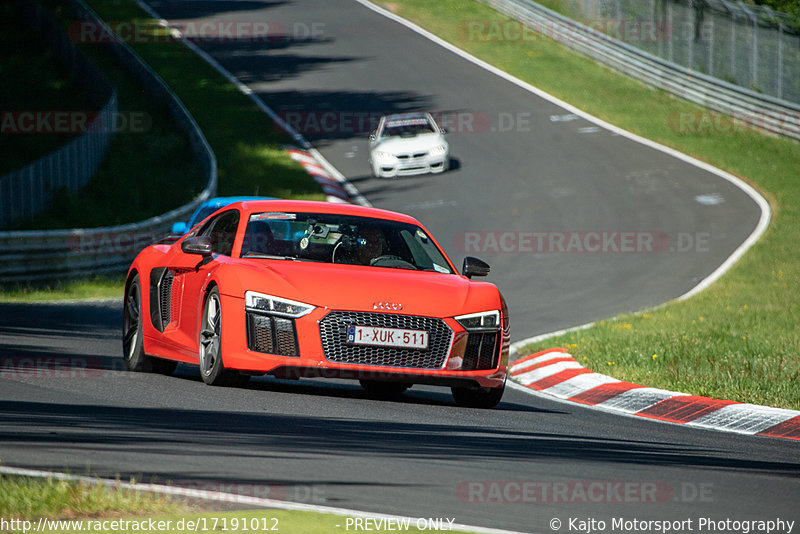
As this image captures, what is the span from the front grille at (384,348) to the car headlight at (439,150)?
2388 cm

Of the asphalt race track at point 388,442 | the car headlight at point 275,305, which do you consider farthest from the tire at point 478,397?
the car headlight at point 275,305

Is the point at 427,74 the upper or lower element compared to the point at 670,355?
lower

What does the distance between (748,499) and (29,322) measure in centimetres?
1012

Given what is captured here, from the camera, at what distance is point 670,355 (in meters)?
14.0

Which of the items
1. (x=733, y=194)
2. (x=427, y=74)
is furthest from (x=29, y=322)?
(x=427, y=74)

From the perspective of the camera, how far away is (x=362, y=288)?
930 centimetres

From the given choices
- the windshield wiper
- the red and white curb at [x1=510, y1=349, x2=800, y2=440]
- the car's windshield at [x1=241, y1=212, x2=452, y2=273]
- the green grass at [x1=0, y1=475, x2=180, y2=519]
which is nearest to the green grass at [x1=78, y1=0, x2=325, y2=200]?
the red and white curb at [x1=510, y1=349, x2=800, y2=440]

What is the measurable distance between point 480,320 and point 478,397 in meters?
0.77

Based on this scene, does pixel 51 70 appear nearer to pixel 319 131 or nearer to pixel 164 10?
pixel 319 131

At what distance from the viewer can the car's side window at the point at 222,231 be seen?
405 inches

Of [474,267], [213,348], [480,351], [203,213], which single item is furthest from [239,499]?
[203,213]

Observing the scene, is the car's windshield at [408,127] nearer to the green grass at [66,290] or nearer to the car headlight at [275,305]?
the green grass at [66,290]

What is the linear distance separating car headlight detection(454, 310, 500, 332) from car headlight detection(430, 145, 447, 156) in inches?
925

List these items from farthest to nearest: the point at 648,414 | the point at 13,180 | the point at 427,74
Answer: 1. the point at 427,74
2. the point at 13,180
3. the point at 648,414
